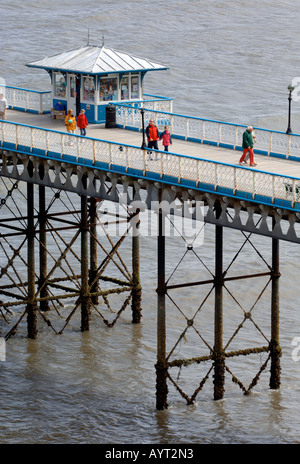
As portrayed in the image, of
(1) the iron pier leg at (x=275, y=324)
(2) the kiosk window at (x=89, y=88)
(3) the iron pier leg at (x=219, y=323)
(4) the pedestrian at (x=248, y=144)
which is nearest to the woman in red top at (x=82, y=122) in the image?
(2) the kiosk window at (x=89, y=88)

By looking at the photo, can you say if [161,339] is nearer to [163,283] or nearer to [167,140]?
[163,283]

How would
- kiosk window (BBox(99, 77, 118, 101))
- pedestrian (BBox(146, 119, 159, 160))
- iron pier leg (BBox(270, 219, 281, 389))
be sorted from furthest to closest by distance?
kiosk window (BBox(99, 77, 118, 101)), pedestrian (BBox(146, 119, 159, 160)), iron pier leg (BBox(270, 219, 281, 389))

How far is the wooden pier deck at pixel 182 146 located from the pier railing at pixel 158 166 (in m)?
1.97

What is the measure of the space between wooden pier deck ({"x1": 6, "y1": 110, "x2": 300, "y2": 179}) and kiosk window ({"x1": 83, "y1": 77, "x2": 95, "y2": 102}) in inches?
35.9

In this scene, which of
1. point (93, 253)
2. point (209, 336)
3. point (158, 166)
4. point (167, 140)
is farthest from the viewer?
point (93, 253)

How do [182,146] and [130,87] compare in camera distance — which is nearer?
[182,146]

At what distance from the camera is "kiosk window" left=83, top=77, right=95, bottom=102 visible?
145ft

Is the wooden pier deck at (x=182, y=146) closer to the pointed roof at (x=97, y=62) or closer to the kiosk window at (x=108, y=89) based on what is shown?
the kiosk window at (x=108, y=89)

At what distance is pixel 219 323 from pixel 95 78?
10543mm

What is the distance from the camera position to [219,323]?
37.4 metres

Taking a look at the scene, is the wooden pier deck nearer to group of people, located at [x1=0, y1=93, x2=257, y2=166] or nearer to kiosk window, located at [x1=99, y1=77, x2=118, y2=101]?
group of people, located at [x1=0, y1=93, x2=257, y2=166]

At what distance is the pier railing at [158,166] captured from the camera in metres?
33.8

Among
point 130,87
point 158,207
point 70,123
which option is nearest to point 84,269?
point 70,123

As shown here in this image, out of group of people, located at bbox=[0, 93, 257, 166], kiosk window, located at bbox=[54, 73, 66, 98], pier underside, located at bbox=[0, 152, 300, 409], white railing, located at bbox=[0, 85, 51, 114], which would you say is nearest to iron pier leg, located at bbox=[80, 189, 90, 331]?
pier underside, located at bbox=[0, 152, 300, 409]
